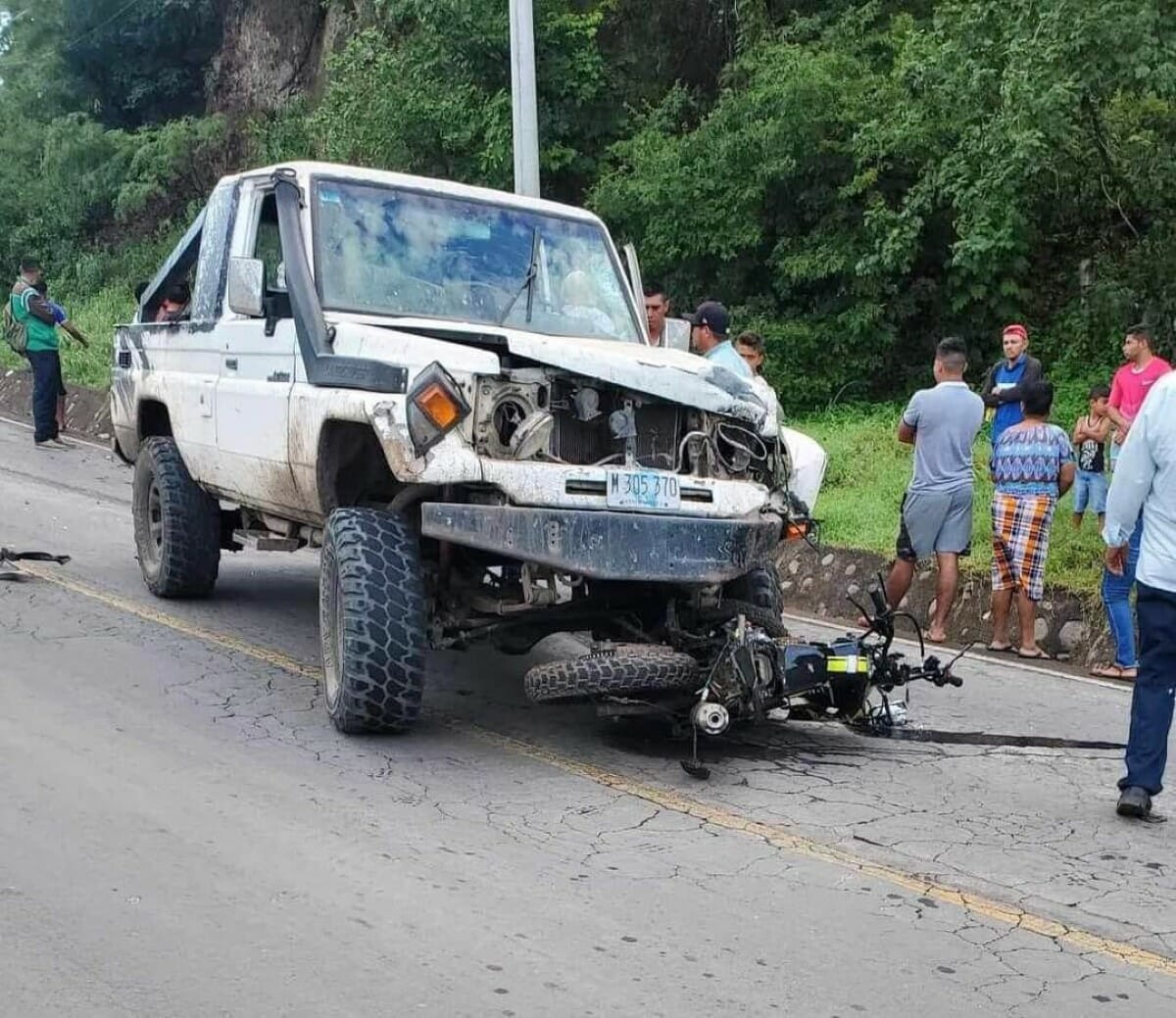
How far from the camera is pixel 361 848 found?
5012 mm

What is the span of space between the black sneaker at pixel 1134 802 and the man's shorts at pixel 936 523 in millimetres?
3694

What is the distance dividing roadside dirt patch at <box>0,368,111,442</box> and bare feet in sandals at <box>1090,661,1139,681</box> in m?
12.6

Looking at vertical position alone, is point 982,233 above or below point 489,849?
above

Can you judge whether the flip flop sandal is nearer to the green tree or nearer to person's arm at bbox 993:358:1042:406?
person's arm at bbox 993:358:1042:406

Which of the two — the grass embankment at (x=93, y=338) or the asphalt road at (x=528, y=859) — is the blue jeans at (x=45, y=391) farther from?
the asphalt road at (x=528, y=859)

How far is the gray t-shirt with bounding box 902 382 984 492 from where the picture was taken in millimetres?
9242

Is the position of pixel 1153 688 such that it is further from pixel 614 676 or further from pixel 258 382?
pixel 258 382

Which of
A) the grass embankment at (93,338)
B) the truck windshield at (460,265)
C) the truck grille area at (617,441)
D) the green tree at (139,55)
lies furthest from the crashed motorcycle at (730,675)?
the green tree at (139,55)

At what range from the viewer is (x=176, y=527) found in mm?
8695

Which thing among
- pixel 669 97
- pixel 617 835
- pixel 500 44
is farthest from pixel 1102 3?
pixel 617 835

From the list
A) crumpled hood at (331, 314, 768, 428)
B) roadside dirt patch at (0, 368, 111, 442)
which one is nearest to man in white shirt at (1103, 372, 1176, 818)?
crumpled hood at (331, 314, 768, 428)

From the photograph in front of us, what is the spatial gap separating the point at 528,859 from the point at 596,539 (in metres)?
1.36

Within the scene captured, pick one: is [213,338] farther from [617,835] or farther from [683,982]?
[683,982]

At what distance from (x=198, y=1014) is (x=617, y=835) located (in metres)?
1.78
